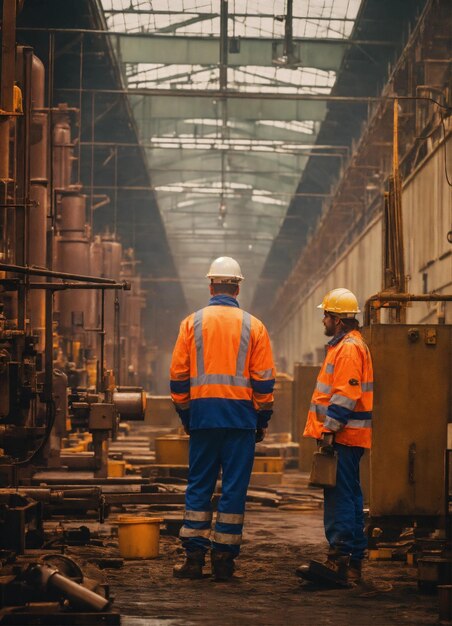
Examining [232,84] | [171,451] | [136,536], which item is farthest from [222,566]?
[232,84]

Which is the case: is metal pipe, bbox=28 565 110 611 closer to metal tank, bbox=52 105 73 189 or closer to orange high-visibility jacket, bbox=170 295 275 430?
orange high-visibility jacket, bbox=170 295 275 430

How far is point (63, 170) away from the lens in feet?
55.5

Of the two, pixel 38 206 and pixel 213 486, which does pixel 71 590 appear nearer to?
pixel 213 486

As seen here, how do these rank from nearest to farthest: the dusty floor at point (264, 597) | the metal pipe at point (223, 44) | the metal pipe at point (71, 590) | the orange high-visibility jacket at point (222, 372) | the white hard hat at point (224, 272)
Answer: the metal pipe at point (71, 590) → the dusty floor at point (264, 597) → the orange high-visibility jacket at point (222, 372) → the white hard hat at point (224, 272) → the metal pipe at point (223, 44)

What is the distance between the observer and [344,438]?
639cm

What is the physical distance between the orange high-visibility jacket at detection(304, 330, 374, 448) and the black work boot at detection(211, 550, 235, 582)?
2.73 feet

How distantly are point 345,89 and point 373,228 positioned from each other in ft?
13.0

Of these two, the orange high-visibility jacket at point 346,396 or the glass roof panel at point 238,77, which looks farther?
the glass roof panel at point 238,77

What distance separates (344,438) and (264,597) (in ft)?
3.52

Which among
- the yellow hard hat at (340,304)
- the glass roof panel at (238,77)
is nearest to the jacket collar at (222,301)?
the yellow hard hat at (340,304)

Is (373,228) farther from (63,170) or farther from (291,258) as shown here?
(291,258)

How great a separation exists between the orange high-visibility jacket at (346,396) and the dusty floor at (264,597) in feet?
2.82

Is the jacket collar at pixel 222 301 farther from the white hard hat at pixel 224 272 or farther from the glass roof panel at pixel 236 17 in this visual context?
the glass roof panel at pixel 236 17

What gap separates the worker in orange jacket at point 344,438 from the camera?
20.6 ft
